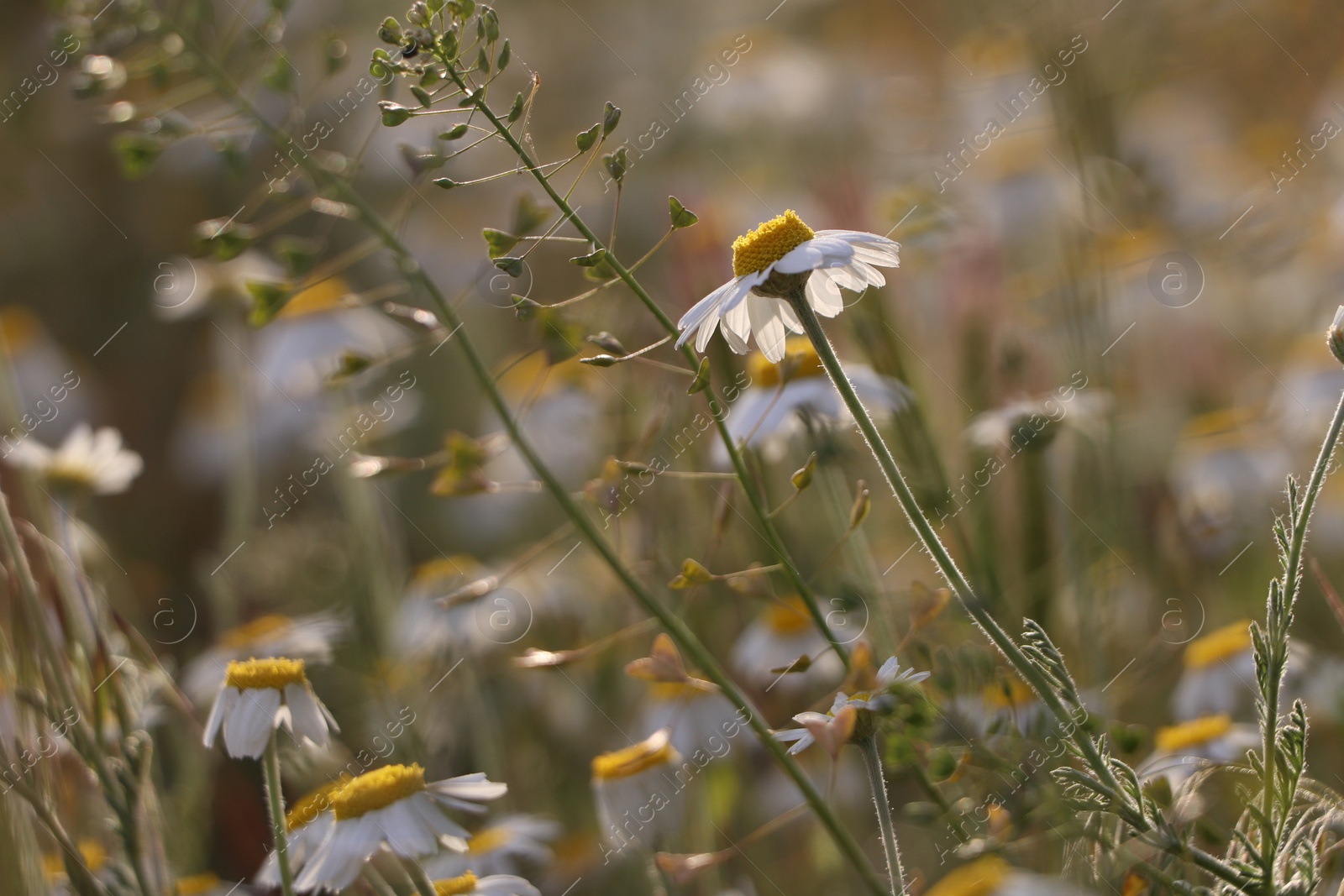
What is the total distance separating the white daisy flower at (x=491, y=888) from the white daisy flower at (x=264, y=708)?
158 millimetres

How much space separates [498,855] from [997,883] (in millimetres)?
500

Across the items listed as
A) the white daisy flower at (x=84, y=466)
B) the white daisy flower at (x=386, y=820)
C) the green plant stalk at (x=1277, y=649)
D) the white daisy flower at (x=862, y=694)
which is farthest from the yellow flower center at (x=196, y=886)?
the green plant stalk at (x=1277, y=649)

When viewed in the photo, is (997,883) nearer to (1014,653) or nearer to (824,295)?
(1014,653)

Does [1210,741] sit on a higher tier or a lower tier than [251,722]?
lower

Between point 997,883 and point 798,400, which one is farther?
point 798,400

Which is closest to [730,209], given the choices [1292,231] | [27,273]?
[1292,231]

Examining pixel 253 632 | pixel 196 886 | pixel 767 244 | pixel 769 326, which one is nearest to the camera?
pixel 767 244

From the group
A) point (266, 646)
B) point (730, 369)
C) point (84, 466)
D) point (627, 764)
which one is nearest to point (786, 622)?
point (730, 369)

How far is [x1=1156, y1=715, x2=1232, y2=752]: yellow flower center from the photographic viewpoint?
1.05 metres

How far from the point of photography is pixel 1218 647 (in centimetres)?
132

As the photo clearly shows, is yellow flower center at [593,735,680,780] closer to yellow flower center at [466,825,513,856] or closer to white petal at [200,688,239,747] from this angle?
yellow flower center at [466,825,513,856]

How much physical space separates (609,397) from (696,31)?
348 cm

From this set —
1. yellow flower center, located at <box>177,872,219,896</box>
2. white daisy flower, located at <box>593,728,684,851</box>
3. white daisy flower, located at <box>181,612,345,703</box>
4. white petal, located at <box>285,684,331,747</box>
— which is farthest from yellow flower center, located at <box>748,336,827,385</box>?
yellow flower center, located at <box>177,872,219,896</box>

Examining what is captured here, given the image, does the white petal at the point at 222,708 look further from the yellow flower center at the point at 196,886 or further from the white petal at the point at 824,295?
the white petal at the point at 824,295
